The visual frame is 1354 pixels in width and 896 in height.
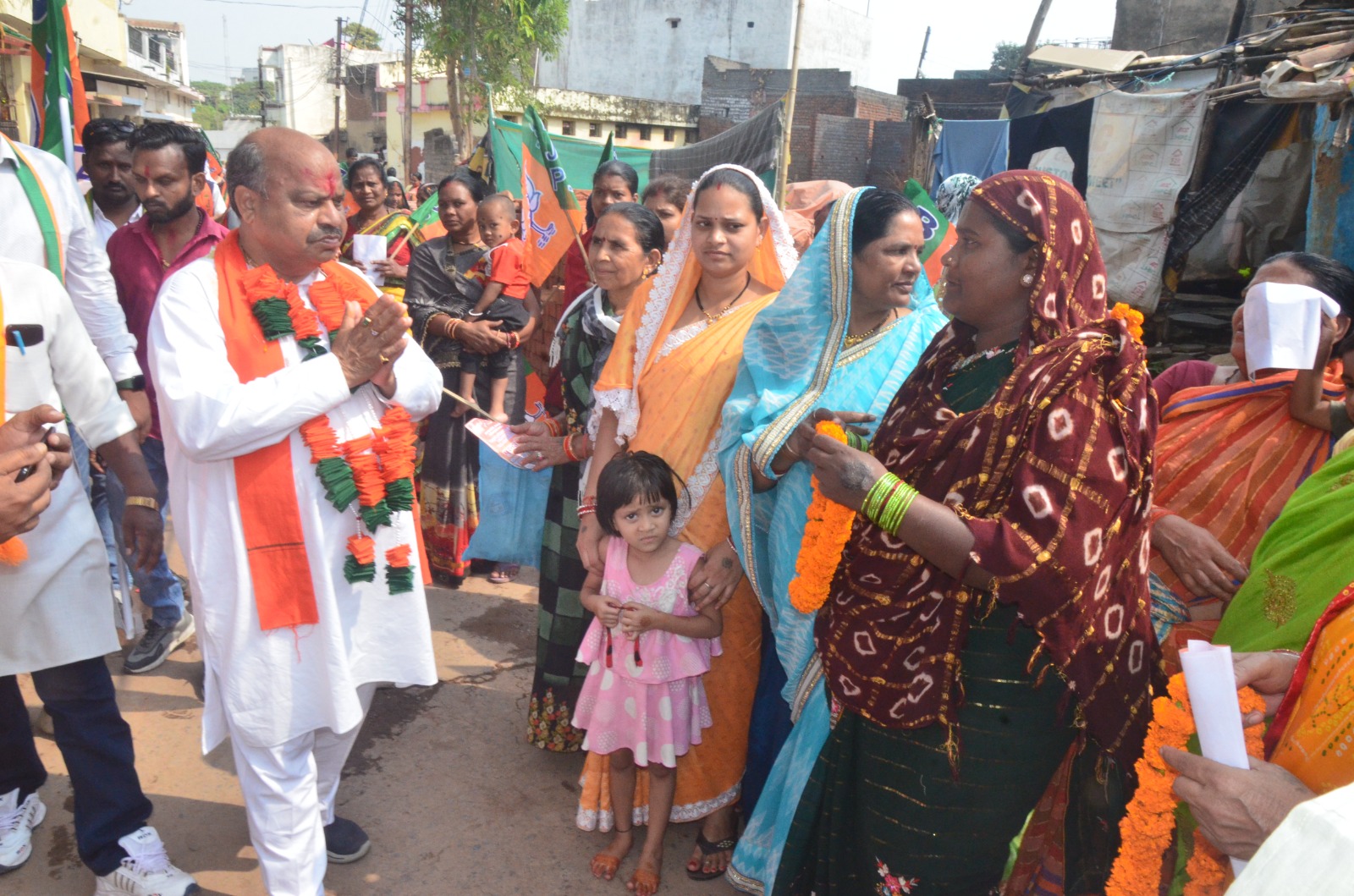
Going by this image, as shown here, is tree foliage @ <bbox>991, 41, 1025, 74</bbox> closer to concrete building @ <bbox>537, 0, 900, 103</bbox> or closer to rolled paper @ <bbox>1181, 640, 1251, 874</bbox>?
concrete building @ <bbox>537, 0, 900, 103</bbox>

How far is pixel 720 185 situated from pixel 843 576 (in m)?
1.28

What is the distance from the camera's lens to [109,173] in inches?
175

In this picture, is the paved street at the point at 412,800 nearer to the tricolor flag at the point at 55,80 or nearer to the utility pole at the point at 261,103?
the tricolor flag at the point at 55,80

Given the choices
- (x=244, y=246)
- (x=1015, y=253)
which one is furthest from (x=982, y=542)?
(x=244, y=246)

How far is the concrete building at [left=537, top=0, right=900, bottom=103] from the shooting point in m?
33.9

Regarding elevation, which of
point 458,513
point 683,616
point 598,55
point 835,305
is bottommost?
point 458,513

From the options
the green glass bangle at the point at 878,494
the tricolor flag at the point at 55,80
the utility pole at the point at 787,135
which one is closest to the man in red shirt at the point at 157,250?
the tricolor flag at the point at 55,80

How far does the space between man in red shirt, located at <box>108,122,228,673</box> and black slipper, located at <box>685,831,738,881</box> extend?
2.54 meters

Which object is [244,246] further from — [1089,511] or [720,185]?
[1089,511]

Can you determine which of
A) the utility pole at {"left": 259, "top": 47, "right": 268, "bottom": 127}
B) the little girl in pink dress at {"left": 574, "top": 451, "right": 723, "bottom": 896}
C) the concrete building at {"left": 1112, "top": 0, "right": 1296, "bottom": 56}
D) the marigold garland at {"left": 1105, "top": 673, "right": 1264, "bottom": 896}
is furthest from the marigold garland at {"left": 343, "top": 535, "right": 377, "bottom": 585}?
the utility pole at {"left": 259, "top": 47, "right": 268, "bottom": 127}

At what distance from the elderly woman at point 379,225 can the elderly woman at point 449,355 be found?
0.49 meters

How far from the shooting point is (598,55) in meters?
35.6

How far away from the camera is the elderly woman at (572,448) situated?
324 cm

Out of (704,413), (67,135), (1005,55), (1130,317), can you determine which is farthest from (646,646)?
(1005,55)
